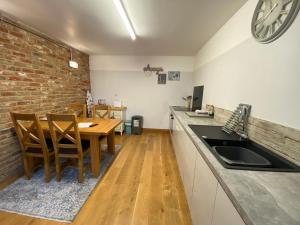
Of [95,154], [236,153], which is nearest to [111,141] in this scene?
[95,154]

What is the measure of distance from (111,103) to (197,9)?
363 centimetres

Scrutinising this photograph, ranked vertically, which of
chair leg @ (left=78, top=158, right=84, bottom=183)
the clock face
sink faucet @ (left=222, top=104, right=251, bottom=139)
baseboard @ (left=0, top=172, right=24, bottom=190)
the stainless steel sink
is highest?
the clock face

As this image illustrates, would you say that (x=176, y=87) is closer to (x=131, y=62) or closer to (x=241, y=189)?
(x=131, y=62)

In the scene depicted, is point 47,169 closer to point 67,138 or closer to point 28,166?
point 28,166

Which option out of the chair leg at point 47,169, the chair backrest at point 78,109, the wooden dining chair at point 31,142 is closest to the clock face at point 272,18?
the wooden dining chair at point 31,142

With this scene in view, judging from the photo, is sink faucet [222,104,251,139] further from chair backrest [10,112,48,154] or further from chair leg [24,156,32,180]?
chair leg [24,156,32,180]

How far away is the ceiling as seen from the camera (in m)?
1.80

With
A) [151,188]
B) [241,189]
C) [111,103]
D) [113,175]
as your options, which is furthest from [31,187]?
[111,103]

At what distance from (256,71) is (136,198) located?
78.2 inches

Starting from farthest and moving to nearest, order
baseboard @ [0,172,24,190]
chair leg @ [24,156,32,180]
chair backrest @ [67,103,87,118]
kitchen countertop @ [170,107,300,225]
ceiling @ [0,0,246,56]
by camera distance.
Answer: chair backrest @ [67,103,87,118] → chair leg @ [24,156,32,180] → baseboard @ [0,172,24,190] → ceiling @ [0,0,246,56] → kitchen countertop @ [170,107,300,225]

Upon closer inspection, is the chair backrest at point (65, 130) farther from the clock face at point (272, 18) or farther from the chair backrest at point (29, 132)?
the clock face at point (272, 18)

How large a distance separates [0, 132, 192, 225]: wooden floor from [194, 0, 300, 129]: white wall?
137 centimetres

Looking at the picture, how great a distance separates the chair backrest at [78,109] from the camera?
3394 mm

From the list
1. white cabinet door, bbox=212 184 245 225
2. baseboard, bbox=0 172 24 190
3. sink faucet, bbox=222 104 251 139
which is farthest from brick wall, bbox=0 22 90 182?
sink faucet, bbox=222 104 251 139
